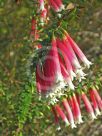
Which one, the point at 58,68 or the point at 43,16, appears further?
the point at 43,16

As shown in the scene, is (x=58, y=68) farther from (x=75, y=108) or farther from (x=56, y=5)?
(x=75, y=108)

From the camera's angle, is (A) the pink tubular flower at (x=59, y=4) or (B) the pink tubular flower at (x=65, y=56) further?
(A) the pink tubular flower at (x=59, y=4)

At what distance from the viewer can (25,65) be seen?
3.30m

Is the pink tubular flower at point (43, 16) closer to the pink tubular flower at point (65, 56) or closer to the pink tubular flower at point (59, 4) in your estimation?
the pink tubular flower at point (59, 4)

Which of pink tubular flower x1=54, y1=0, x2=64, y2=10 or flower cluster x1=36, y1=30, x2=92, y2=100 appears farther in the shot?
pink tubular flower x1=54, y1=0, x2=64, y2=10

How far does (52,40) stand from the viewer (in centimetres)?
252

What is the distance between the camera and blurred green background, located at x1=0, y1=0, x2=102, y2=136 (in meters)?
3.30

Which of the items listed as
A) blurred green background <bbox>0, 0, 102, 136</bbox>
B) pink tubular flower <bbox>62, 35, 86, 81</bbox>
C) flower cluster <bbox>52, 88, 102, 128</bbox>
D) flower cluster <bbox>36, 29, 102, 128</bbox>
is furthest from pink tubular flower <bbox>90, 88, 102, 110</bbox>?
pink tubular flower <bbox>62, 35, 86, 81</bbox>

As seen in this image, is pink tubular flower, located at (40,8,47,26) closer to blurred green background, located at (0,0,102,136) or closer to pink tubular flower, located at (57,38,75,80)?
blurred green background, located at (0,0,102,136)

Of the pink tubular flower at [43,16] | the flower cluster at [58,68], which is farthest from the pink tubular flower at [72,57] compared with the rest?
the pink tubular flower at [43,16]

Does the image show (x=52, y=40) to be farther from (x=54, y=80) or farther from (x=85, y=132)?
(x=85, y=132)

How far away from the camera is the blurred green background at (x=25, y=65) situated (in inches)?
130

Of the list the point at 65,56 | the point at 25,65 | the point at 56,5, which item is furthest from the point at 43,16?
the point at 65,56

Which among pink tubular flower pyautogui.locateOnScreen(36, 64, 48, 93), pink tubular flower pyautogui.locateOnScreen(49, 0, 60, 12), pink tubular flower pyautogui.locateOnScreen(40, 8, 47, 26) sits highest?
pink tubular flower pyautogui.locateOnScreen(40, 8, 47, 26)
